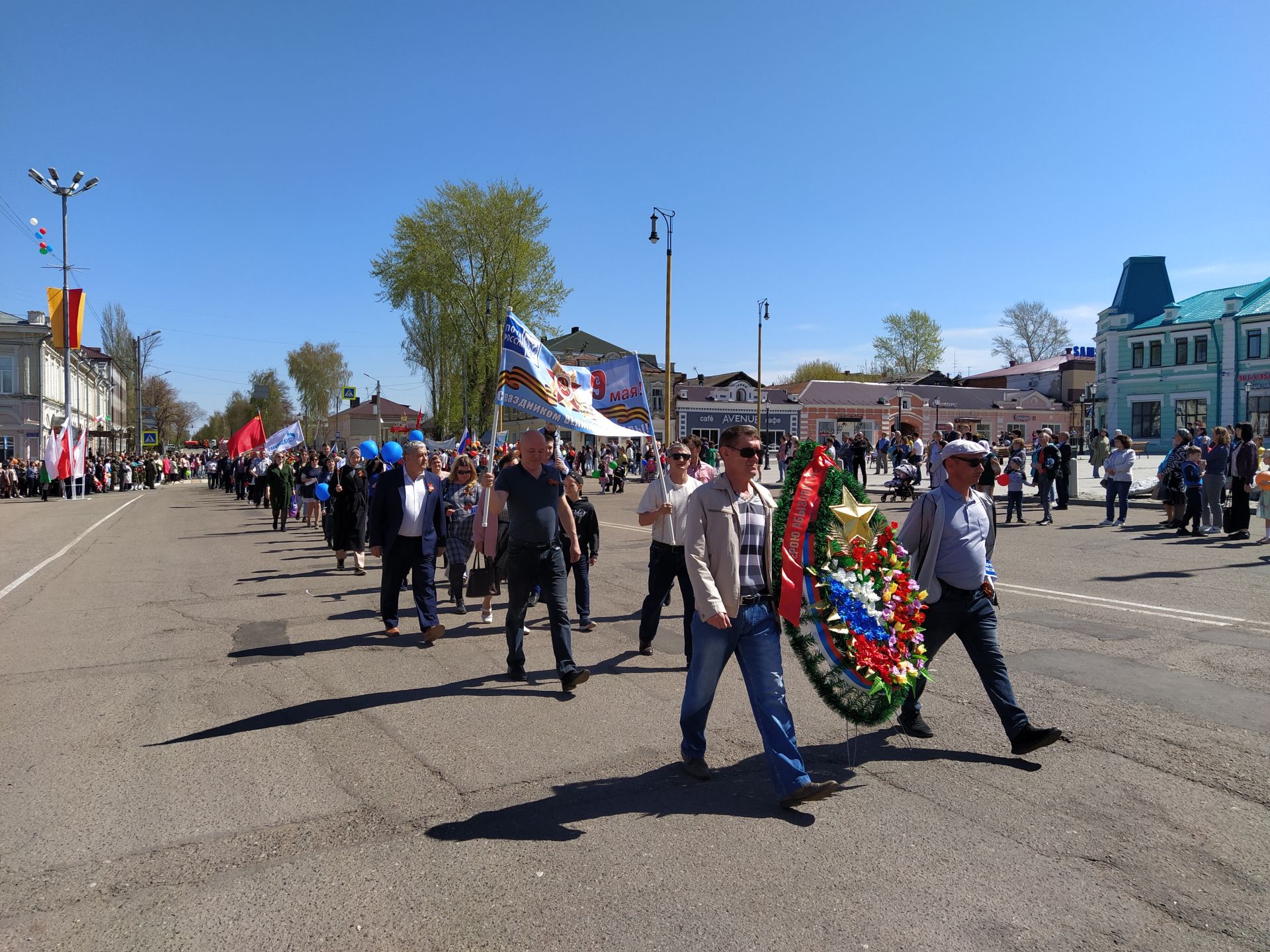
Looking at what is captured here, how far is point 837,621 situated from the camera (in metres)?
4.65

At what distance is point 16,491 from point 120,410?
86946 millimetres

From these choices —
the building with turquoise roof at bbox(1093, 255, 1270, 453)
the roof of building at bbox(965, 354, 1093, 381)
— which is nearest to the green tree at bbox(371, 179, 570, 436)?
the building with turquoise roof at bbox(1093, 255, 1270, 453)

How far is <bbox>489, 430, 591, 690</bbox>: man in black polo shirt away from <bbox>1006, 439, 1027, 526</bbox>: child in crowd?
1413cm

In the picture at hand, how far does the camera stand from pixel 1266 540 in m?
14.6

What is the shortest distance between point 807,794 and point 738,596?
0.98 meters

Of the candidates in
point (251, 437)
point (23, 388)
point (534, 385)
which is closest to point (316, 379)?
point (23, 388)

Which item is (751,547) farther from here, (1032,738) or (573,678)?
(573,678)

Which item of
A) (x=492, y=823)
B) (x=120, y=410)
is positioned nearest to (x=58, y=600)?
(x=492, y=823)

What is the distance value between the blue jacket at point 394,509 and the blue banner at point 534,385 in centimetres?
120

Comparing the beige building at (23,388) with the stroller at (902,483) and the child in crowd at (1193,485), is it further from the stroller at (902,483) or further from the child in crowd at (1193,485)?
the child in crowd at (1193,485)

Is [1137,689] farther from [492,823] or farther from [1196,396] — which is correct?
[1196,396]

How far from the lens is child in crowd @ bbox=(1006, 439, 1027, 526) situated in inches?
726

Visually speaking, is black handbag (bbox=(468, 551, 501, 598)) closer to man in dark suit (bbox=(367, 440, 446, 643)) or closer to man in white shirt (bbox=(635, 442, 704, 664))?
man in dark suit (bbox=(367, 440, 446, 643))

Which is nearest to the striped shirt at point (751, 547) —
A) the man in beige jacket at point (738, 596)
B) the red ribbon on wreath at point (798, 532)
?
the man in beige jacket at point (738, 596)
